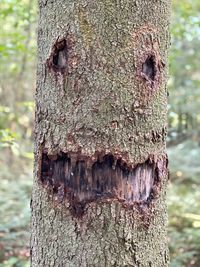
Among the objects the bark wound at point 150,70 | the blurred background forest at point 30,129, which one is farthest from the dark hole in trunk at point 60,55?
the blurred background forest at point 30,129

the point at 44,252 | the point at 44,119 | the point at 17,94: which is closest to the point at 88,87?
the point at 44,119

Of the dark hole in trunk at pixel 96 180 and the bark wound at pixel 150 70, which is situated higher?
the bark wound at pixel 150 70

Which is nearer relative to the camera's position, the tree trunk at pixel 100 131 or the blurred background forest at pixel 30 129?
the tree trunk at pixel 100 131

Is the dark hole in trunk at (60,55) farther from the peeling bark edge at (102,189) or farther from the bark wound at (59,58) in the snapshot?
the peeling bark edge at (102,189)

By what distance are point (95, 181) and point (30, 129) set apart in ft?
29.0

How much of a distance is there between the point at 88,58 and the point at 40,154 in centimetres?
36

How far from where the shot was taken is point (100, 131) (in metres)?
1.22

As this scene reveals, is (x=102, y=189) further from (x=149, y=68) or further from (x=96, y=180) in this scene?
(x=149, y=68)

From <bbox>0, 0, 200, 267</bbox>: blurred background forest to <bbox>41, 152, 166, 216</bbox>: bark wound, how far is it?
1.91m

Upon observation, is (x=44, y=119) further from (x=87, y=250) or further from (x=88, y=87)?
(x=87, y=250)

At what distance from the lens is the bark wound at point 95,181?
122 cm

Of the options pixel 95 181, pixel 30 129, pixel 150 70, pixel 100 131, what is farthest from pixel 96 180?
pixel 30 129

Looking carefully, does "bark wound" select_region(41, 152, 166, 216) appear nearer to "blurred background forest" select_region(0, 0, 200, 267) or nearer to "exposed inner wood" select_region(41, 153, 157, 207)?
"exposed inner wood" select_region(41, 153, 157, 207)

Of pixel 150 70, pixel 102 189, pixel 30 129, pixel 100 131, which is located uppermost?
pixel 30 129
